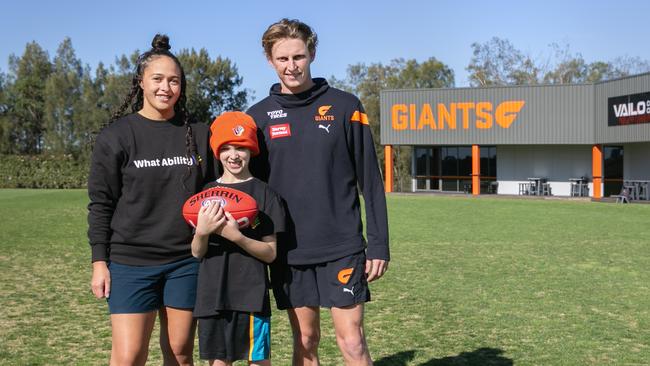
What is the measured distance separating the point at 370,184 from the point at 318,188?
0.28 metres

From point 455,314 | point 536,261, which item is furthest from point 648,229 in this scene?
point 455,314

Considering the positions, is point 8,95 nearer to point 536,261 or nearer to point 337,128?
point 536,261

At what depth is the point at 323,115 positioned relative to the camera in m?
3.75

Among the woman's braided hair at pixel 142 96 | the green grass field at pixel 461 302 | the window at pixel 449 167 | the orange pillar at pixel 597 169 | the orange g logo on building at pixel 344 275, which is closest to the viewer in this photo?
the woman's braided hair at pixel 142 96

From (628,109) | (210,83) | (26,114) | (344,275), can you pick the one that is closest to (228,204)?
A: (344,275)

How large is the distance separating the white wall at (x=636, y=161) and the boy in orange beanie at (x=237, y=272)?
1202 inches

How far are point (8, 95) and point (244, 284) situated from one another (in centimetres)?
7667

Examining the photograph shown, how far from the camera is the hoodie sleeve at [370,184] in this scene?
12.4ft

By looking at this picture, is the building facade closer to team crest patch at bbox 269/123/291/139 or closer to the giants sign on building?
the giants sign on building

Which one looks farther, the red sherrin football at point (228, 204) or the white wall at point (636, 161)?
the white wall at point (636, 161)

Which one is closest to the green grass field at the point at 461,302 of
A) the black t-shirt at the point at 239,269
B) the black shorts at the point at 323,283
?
the black shorts at the point at 323,283

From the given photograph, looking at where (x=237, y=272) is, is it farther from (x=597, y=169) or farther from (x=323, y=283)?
(x=597, y=169)

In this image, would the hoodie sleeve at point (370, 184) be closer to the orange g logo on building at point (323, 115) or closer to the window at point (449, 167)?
the orange g logo on building at point (323, 115)

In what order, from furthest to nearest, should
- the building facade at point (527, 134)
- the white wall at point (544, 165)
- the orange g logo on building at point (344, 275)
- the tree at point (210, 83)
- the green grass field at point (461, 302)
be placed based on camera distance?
the tree at point (210, 83)
the white wall at point (544, 165)
the building facade at point (527, 134)
the green grass field at point (461, 302)
the orange g logo on building at point (344, 275)
